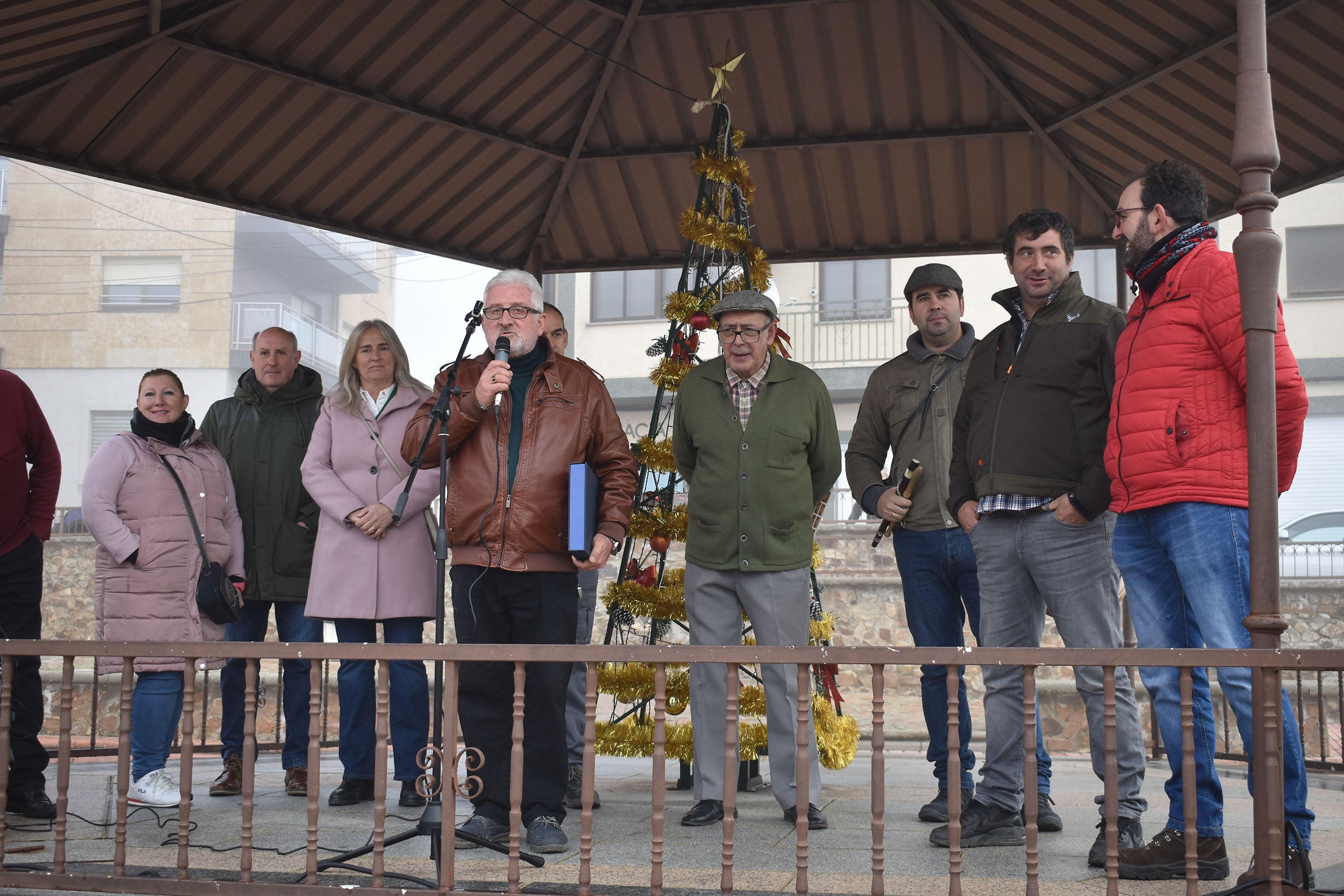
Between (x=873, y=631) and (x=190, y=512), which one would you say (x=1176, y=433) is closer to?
(x=190, y=512)

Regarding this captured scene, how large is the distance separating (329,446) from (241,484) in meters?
0.72

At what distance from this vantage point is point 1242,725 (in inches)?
142

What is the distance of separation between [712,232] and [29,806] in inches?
150

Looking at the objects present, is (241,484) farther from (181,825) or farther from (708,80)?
(708,80)

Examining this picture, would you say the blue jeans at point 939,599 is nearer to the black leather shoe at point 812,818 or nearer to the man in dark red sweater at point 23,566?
the black leather shoe at point 812,818

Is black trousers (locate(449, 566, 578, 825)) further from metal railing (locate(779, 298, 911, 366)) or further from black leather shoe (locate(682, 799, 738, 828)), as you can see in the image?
metal railing (locate(779, 298, 911, 366))

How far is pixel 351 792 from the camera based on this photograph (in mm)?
5316

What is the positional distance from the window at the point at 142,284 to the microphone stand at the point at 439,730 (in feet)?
116

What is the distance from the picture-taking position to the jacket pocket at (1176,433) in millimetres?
3668

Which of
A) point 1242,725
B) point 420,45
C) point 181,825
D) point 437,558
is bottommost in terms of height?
point 181,825

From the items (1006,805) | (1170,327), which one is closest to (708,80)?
(1170,327)

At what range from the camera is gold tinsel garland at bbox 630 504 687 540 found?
18.9 ft

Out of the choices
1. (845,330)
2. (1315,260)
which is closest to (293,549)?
(845,330)

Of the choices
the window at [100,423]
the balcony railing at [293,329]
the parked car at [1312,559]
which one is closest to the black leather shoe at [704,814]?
the parked car at [1312,559]
